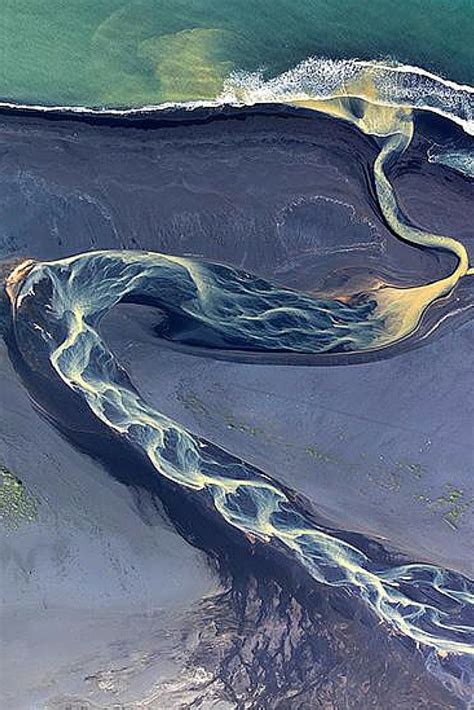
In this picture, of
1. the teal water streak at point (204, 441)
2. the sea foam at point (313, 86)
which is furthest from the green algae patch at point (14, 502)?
the sea foam at point (313, 86)

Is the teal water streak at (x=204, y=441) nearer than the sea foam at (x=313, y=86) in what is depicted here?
Yes

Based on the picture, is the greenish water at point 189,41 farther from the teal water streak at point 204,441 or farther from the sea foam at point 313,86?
the teal water streak at point 204,441

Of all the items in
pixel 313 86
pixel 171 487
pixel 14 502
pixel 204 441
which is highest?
pixel 313 86

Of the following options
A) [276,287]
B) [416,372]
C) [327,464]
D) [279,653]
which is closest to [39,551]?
[279,653]

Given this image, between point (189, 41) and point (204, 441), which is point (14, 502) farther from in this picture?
point (189, 41)

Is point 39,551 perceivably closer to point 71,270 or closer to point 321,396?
point 71,270

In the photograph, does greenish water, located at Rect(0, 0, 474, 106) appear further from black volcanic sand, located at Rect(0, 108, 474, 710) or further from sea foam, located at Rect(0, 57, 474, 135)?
black volcanic sand, located at Rect(0, 108, 474, 710)

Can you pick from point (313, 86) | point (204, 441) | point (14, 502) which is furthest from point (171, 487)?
point (313, 86)
